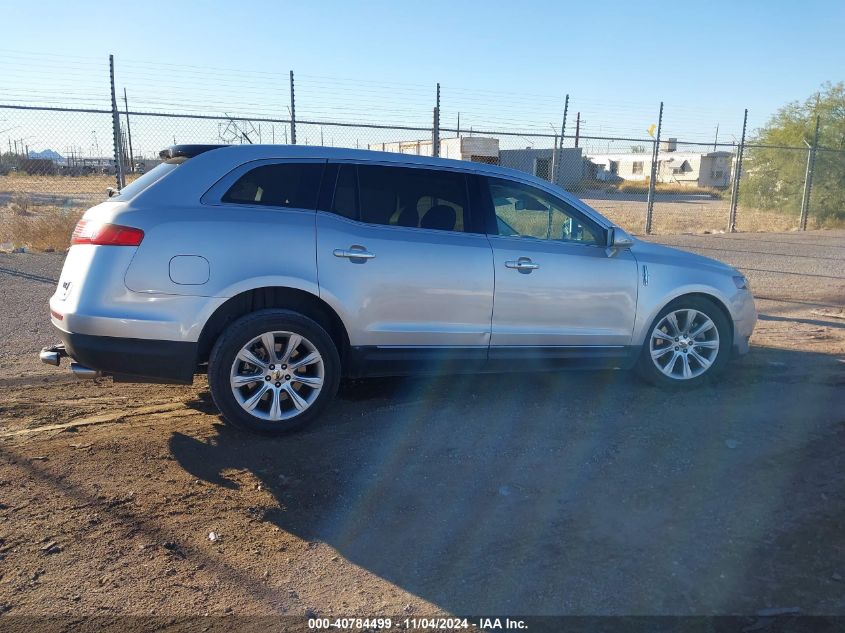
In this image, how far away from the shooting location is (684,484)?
405 centimetres

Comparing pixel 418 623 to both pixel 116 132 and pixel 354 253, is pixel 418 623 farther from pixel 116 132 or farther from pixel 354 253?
pixel 116 132

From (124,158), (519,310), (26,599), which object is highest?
(124,158)

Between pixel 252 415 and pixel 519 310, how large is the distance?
2.00 metres

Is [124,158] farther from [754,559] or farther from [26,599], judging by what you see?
[754,559]

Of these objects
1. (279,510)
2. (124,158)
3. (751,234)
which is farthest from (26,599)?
(751,234)

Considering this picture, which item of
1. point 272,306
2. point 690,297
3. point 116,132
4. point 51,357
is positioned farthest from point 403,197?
point 116,132

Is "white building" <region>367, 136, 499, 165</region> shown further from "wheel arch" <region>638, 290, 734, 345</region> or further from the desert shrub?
"wheel arch" <region>638, 290, 734, 345</region>

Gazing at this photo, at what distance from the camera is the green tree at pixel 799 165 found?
831 inches

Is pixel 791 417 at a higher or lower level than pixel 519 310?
lower

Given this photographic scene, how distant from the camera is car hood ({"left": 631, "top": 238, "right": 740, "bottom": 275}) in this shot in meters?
5.62

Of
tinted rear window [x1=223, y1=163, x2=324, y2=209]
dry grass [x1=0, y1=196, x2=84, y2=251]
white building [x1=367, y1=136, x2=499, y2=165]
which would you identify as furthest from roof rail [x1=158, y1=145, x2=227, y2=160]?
white building [x1=367, y1=136, x2=499, y2=165]

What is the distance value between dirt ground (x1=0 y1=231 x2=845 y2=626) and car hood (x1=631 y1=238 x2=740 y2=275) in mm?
975

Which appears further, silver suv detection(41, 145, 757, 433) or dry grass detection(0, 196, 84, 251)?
dry grass detection(0, 196, 84, 251)

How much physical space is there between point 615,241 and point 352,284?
207cm
